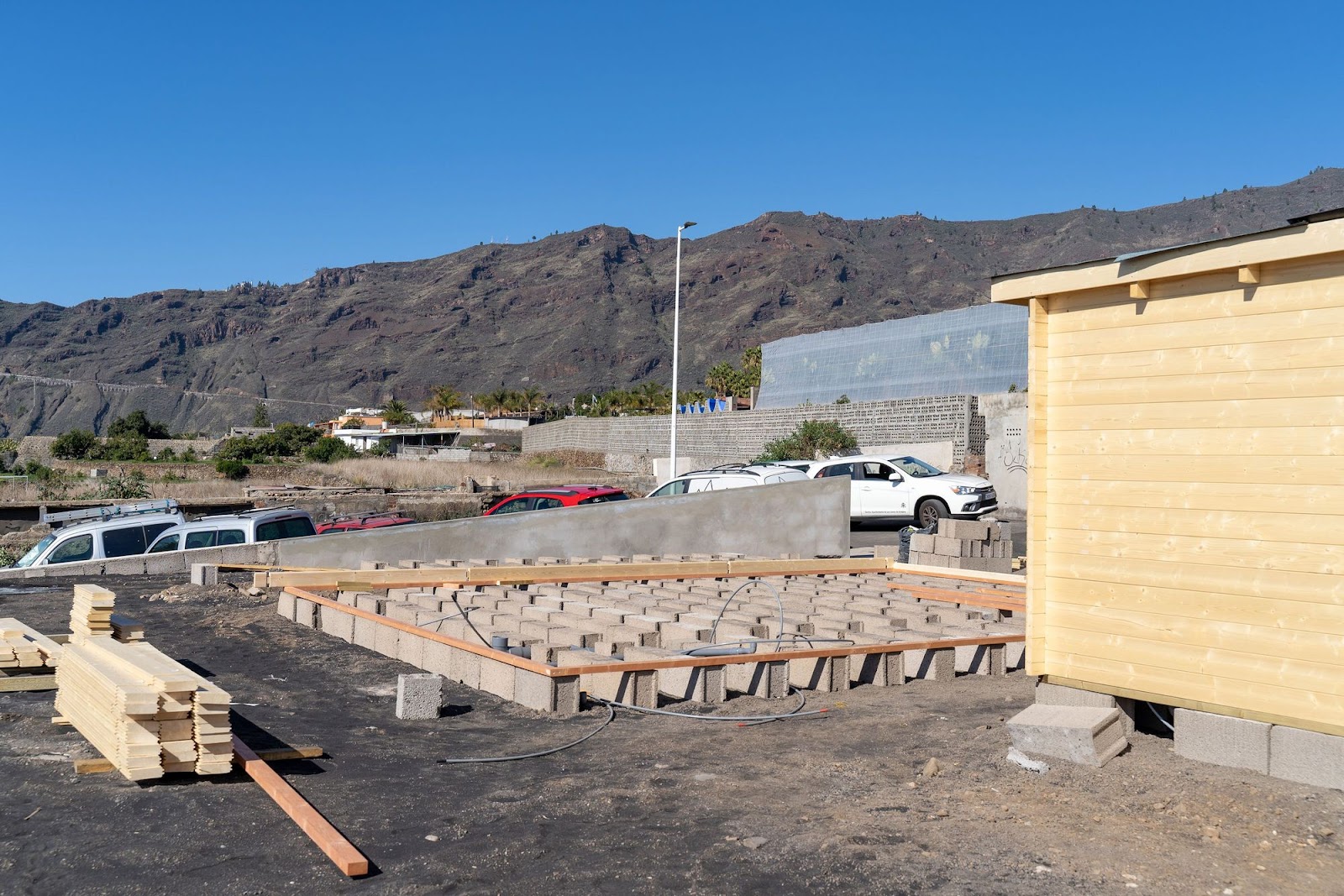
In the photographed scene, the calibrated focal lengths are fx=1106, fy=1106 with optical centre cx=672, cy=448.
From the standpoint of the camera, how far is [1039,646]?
25.8 ft

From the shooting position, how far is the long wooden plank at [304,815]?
5.58m

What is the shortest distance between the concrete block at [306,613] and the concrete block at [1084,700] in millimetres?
8990

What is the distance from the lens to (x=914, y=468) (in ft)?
91.9

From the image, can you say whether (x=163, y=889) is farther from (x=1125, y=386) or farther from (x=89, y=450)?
(x=89, y=450)

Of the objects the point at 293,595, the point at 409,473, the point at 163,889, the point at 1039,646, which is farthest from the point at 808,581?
the point at 409,473

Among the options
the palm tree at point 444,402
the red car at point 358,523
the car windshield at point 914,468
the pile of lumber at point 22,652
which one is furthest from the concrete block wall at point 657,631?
the palm tree at point 444,402

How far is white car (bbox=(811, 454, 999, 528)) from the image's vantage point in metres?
26.2

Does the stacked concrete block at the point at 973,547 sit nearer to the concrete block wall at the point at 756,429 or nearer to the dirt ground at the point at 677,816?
the dirt ground at the point at 677,816

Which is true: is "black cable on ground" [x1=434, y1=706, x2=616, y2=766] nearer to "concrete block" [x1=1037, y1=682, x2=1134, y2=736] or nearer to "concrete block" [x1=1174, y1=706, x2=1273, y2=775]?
"concrete block" [x1=1037, y1=682, x2=1134, y2=736]

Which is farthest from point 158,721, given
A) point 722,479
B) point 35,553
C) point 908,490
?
point 908,490

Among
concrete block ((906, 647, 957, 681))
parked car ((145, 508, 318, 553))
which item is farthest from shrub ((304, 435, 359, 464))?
concrete block ((906, 647, 957, 681))

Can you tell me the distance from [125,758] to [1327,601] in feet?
23.7

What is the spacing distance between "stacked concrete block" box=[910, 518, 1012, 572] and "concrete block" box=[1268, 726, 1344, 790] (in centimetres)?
1065

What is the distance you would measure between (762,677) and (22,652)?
21.6ft
